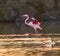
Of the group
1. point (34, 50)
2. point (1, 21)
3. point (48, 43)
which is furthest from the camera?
point (1, 21)

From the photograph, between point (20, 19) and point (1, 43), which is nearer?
point (1, 43)

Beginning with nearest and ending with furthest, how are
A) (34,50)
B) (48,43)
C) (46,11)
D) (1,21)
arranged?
(34,50)
(48,43)
(1,21)
(46,11)

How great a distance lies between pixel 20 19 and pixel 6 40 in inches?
692

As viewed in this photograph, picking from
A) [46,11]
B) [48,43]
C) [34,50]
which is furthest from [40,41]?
[46,11]

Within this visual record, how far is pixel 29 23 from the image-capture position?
20.6 metres

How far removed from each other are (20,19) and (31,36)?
1637 cm

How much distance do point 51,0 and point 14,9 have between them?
4542 mm

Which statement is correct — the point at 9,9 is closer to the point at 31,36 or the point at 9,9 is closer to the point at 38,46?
the point at 31,36

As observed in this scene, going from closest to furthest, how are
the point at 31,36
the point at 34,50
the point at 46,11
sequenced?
the point at 34,50, the point at 31,36, the point at 46,11

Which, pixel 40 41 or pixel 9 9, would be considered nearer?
pixel 40 41

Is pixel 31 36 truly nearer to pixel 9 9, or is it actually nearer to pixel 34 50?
pixel 34 50

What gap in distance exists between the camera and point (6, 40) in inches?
727

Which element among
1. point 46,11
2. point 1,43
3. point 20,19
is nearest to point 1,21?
point 20,19

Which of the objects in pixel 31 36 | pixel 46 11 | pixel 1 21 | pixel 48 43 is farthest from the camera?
pixel 46 11
